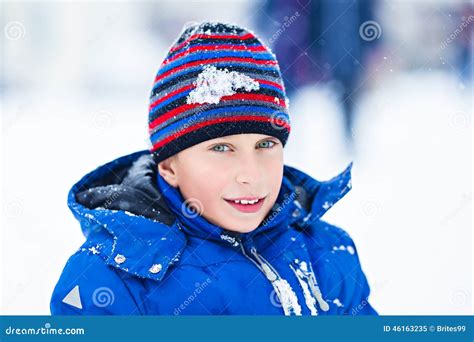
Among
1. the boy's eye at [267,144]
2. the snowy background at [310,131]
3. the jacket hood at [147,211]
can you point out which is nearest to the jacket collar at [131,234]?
the jacket hood at [147,211]

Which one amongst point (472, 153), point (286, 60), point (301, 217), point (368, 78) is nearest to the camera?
point (301, 217)

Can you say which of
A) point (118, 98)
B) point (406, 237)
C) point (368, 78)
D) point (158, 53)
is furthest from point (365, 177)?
point (158, 53)

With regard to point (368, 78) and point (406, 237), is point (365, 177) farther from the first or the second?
point (368, 78)

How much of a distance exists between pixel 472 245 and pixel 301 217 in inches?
46.8

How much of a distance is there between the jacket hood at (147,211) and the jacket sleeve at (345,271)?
8cm

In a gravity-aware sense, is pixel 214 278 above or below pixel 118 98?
above

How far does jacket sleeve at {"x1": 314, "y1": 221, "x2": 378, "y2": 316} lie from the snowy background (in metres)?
0.51

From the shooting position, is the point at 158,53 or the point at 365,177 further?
the point at 158,53

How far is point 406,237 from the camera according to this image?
2459mm

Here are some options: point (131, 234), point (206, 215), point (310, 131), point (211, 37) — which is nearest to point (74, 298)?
point (131, 234)

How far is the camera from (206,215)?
140 cm

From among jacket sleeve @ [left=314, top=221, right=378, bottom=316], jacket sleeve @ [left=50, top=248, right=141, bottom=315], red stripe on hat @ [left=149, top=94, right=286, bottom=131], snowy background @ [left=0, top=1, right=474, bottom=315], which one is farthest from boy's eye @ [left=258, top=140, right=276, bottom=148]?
snowy background @ [left=0, top=1, right=474, bottom=315]

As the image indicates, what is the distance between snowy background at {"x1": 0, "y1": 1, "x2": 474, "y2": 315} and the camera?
2270 millimetres

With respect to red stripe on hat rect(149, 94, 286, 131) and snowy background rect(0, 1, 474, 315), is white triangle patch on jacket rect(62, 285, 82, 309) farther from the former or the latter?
snowy background rect(0, 1, 474, 315)
